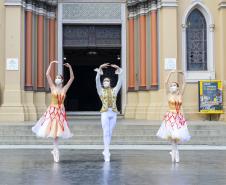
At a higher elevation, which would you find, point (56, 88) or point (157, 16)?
point (157, 16)

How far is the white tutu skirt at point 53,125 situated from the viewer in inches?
394

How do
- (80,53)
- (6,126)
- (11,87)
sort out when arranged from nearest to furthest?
(6,126), (11,87), (80,53)

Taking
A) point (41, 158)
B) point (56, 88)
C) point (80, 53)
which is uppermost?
point (80, 53)

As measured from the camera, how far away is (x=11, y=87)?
18.8 m

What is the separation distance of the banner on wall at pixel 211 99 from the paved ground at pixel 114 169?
270 inches

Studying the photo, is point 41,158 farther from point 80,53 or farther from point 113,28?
point 80,53

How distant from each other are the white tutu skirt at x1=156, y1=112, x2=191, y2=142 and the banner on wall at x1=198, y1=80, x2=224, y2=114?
8.81 metres

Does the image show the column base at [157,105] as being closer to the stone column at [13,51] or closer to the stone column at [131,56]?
the stone column at [131,56]

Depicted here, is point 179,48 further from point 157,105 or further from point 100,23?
point 100,23

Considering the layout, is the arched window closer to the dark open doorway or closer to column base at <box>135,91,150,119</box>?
column base at <box>135,91,150,119</box>

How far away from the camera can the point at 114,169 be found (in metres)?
8.60

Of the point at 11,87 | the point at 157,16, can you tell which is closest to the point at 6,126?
the point at 11,87

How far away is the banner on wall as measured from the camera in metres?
18.8

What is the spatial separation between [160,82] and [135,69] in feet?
8.04
